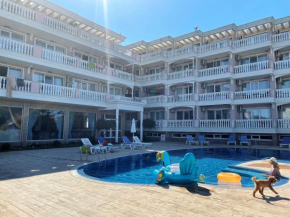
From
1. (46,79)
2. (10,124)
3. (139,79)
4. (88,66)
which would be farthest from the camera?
(139,79)

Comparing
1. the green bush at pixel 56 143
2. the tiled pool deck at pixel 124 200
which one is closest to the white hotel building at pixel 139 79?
the green bush at pixel 56 143

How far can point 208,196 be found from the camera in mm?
5199

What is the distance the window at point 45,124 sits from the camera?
55.8 ft

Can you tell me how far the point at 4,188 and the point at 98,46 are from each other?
17142 millimetres

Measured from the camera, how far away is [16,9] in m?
15.3

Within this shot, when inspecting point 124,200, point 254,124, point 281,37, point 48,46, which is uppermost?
point 281,37

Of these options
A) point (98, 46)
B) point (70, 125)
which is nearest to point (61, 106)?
point (70, 125)

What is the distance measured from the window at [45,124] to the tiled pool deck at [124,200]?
37.4 feet

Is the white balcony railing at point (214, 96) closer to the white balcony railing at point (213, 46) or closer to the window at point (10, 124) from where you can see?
the white balcony railing at point (213, 46)

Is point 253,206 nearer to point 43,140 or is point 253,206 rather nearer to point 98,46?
point 43,140

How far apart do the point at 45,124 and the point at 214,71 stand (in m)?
17.2

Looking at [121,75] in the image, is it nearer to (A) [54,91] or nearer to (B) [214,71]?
(A) [54,91]

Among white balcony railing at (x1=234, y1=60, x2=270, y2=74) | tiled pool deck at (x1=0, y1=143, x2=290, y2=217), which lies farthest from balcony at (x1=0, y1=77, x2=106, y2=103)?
white balcony railing at (x1=234, y1=60, x2=270, y2=74)

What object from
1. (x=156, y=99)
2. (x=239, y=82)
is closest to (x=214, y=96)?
(x=239, y=82)
